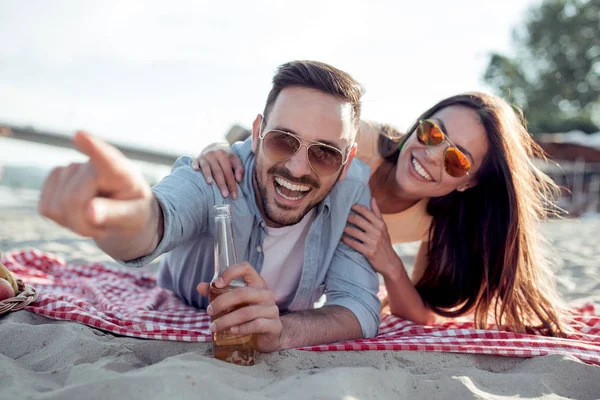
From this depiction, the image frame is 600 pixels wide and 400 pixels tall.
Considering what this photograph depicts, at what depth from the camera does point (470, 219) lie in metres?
3.40

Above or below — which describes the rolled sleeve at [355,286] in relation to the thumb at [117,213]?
below

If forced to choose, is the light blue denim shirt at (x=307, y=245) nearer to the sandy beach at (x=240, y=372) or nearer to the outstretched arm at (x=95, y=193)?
the sandy beach at (x=240, y=372)

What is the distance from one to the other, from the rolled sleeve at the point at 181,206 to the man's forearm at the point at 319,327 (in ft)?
1.81

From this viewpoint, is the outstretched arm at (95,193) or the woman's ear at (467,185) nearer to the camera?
the outstretched arm at (95,193)

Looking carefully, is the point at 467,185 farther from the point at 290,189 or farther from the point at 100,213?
the point at 100,213

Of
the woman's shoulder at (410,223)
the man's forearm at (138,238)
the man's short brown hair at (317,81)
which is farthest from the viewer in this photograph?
the woman's shoulder at (410,223)

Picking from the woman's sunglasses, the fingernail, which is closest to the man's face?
the woman's sunglasses

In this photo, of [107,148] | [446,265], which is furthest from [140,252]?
[446,265]

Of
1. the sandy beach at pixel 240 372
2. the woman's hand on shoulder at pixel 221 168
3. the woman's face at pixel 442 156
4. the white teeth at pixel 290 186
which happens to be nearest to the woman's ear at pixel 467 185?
the woman's face at pixel 442 156

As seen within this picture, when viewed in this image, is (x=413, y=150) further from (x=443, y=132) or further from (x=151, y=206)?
(x=151, y=206)

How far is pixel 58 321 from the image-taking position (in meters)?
2.35

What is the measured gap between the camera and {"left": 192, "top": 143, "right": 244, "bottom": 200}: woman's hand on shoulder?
7.90 feet

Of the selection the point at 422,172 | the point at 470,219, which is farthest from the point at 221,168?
the point at 470,219

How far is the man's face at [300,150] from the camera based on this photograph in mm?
2281
